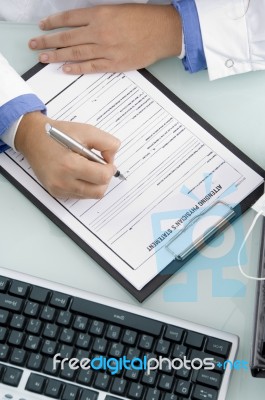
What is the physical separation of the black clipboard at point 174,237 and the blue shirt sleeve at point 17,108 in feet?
0.19

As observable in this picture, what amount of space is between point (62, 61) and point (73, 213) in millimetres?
207

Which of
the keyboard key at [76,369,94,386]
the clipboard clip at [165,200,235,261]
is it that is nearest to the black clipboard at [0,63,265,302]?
the clipboard clip at [165,200,235,261]

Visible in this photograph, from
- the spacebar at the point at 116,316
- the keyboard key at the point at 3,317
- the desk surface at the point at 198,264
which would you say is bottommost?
the keyboard key at the point at 3,317

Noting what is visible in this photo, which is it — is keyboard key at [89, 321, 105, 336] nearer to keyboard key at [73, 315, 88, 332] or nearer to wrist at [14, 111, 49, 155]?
keyboard key at [73, 315, 88, 332]

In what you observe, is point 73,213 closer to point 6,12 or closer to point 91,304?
point 91,304

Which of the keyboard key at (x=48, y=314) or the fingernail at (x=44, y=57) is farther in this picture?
the fingernail at (x=44, y=57)

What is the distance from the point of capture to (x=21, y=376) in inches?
26.6

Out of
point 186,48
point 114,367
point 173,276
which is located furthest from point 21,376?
point 186,48

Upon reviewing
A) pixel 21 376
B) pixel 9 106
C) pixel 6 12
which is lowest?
pixel 21 376

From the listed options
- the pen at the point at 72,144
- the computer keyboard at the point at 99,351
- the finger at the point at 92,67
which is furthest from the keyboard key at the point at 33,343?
the finger at the point at 92,67

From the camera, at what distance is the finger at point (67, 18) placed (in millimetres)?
851

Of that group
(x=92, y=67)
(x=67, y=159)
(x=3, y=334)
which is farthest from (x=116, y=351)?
(x=92, y=67)

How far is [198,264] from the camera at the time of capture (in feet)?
2.45

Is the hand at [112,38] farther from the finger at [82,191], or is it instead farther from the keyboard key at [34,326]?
the keyboard key at [34,326]
